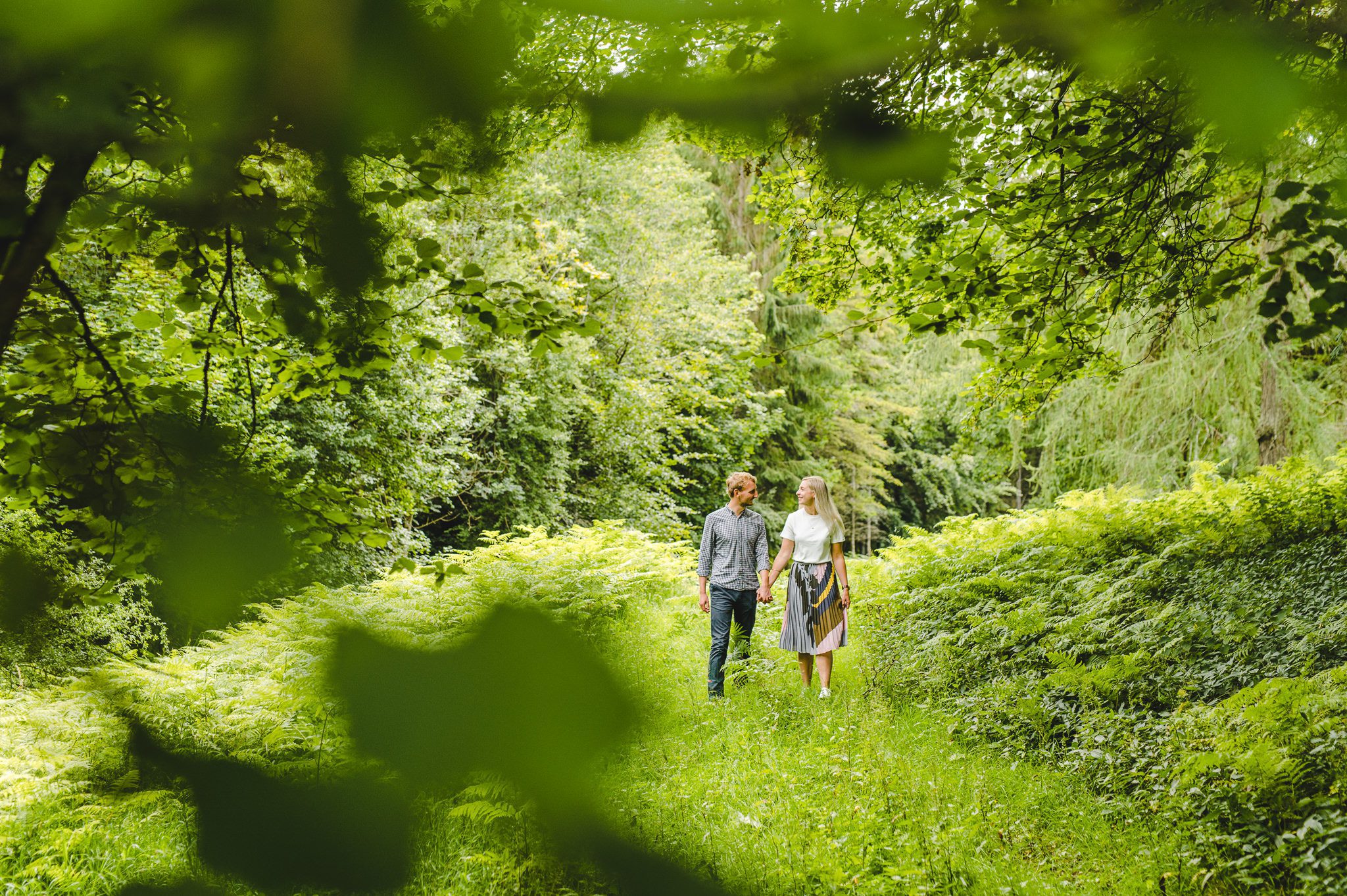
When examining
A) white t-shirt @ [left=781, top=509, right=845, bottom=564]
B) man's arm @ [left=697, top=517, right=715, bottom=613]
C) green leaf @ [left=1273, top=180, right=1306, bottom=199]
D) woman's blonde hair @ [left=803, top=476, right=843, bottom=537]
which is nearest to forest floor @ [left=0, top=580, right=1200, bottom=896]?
man's arm @ [left=697, top=517, right=715, bottom=613]

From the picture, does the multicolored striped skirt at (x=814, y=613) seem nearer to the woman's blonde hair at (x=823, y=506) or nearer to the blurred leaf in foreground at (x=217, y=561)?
the woman's blonde hair at (x=823, y=506)

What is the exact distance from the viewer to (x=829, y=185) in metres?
0.64

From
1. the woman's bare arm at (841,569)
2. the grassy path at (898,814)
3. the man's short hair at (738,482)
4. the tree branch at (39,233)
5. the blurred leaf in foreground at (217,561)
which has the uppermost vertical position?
the tree branch at (39,233)

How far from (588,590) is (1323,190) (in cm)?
260

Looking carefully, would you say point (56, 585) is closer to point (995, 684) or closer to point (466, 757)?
point (466, 757)

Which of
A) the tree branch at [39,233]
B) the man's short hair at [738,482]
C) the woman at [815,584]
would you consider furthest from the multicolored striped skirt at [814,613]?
the tree branch at [39,233]

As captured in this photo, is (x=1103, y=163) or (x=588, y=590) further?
(x=1103, y=163)

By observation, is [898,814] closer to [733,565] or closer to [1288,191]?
[733,565]

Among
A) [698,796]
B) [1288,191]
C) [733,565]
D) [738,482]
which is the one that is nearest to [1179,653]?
[733,565]

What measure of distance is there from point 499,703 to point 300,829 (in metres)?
0.11

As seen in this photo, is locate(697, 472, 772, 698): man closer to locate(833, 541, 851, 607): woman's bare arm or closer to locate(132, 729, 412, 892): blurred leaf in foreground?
locate(833, 541, 851, 607): woman's bare arm

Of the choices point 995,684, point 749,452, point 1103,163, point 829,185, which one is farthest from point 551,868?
point 749,452

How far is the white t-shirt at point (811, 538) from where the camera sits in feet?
17.6

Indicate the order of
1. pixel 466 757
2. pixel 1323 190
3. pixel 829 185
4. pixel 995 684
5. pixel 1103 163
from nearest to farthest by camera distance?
1. pixel 466 757
2. pixel 829 185
3. pixel 1323 190
4. pixel 1103 163
5. pixel 995 684
